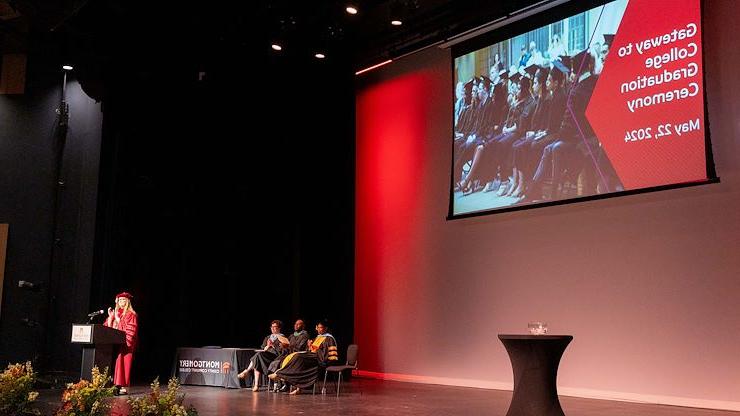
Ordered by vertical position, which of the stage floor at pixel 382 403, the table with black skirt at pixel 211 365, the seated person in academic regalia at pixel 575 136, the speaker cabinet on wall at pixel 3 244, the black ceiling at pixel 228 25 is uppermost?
the black ceiling at pixel 228 25

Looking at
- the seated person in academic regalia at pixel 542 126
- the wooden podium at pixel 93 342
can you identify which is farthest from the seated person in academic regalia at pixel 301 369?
the seated person in academic regalia at pixel 542 126

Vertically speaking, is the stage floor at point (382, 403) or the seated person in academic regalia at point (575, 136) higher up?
the seated person in academic regalia at point (575, 136)

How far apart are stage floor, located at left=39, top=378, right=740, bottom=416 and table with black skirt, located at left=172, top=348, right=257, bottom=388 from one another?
243 mm

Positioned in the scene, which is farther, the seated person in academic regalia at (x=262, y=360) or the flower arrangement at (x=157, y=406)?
the seated person in academic regalia at (x=262, y=360)

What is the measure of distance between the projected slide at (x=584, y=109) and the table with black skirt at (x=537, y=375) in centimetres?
304

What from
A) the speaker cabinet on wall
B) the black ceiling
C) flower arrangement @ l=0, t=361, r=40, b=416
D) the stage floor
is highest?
the black ceiling

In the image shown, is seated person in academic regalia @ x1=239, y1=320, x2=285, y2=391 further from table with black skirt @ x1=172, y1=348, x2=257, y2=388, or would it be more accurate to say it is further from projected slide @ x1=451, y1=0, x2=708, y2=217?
projected slide @ x1=451, y1=0, x2=708, y2=217

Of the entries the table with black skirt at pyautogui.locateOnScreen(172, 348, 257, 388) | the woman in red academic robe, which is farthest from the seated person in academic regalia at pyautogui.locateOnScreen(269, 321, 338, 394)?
the woman in red academic robe

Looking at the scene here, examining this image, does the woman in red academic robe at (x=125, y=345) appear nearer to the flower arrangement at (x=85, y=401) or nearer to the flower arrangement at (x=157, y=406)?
the flower arrangement at (x=85, y=401)

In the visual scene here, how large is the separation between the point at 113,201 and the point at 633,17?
24.1 ft

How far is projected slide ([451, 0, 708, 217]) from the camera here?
764 cm

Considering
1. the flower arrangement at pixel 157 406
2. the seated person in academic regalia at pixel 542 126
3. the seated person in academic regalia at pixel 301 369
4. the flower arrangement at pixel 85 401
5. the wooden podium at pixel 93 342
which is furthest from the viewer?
the seated person in academic regalia at pixel 542 126

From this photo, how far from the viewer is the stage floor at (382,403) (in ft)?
22.4

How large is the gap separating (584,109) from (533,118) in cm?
79
